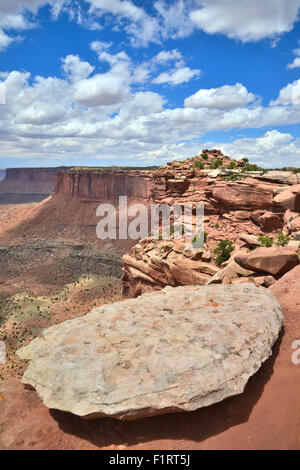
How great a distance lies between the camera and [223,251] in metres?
18.0

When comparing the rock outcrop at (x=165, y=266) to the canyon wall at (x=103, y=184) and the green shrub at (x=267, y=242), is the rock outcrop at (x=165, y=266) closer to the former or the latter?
the green shrub at (x=267, y=242)

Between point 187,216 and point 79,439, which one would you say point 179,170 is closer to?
point 187,216

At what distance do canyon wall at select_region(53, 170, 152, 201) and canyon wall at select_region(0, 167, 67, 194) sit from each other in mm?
80465

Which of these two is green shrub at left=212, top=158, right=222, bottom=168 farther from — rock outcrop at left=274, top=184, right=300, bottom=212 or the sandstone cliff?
rock outcrop at left=274, top=184, right=300, bottom=212

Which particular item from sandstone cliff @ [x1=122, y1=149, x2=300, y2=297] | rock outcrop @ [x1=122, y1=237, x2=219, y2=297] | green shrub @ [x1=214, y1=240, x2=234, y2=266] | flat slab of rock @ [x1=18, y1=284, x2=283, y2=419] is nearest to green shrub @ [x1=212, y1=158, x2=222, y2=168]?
sandstone cliff @ [x1=122, y1=149, x2=300, y2=297]

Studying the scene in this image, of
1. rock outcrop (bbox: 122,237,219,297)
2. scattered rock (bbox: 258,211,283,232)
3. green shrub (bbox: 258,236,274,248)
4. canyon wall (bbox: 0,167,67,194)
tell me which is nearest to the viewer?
green shrub (bbox: 258,236,274,248)

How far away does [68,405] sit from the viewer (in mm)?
6352

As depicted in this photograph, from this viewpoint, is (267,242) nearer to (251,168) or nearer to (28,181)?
(251,168)

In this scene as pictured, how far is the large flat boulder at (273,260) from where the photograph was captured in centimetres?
1277

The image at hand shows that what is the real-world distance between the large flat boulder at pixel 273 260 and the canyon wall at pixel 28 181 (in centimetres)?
16584

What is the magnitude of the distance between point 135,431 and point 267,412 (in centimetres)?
308

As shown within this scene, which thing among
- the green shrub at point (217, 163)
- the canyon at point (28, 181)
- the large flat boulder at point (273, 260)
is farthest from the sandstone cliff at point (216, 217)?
the canyon at point (28, 181)

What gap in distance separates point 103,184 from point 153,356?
80639 mm

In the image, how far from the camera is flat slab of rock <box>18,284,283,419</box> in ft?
20.5
